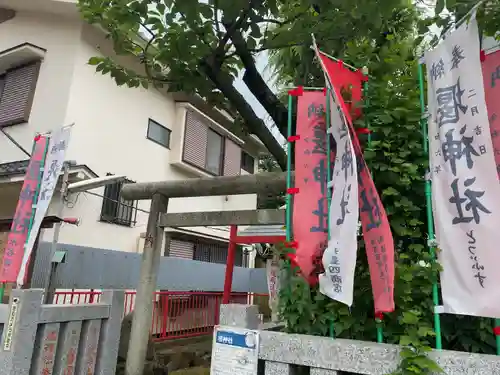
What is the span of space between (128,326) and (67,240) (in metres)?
2.65

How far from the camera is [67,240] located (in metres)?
9.88

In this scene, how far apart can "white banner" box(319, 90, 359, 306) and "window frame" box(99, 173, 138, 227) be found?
868 cm

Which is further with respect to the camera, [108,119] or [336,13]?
[108,119]

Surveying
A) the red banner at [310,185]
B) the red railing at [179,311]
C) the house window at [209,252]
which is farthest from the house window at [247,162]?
the red banner at [310,185]

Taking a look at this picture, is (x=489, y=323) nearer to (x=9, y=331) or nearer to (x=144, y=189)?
(x=9, y=331)

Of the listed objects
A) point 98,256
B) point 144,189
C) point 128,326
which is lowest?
point 128,326

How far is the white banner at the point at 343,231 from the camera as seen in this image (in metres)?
2.80

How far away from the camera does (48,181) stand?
20.3 feet

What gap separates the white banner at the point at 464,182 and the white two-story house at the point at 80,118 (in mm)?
8357

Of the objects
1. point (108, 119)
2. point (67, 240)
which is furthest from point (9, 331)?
point (108, 119)

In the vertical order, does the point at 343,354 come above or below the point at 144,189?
below

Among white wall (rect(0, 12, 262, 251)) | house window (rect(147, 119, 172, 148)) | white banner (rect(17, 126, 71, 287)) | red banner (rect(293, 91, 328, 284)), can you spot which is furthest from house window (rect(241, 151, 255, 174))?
red banner (rect(293, 91, 328, 284))

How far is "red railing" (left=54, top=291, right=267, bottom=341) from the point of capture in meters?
10.4

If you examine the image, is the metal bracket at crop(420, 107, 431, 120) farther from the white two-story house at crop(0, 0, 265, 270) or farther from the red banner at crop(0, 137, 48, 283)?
the white two-story house at crop(0, 0, 265, 270)
